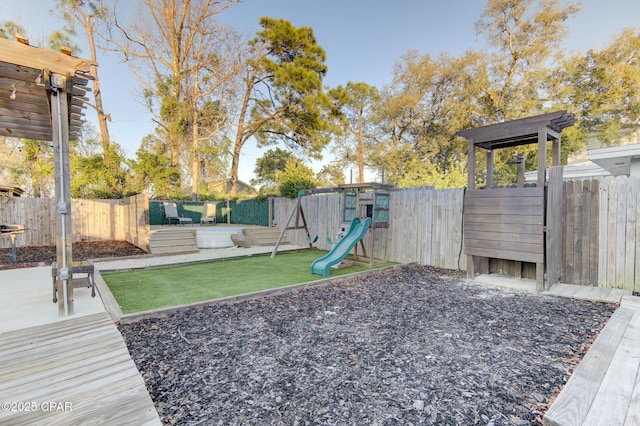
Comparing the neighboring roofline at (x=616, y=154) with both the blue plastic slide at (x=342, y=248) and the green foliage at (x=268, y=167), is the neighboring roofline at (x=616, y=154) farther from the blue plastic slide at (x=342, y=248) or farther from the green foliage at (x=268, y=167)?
the green foliage at (x=268, y=167)

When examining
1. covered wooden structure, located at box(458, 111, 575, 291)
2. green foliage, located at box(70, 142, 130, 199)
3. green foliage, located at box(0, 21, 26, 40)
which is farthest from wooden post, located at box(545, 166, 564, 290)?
green foliage, located at box(0, 21, 26, 40)

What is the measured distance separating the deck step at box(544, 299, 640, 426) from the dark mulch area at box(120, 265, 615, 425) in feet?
0.33

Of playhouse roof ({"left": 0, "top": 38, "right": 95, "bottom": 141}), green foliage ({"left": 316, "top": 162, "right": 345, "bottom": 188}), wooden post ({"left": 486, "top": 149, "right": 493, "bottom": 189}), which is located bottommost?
wooden post ({"left": 486, "top": 149, "right": 493, "bottom": 189})

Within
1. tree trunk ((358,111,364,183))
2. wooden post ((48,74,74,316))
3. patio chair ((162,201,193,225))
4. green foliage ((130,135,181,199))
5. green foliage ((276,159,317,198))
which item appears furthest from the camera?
tree trunk ((358,111,364,183))

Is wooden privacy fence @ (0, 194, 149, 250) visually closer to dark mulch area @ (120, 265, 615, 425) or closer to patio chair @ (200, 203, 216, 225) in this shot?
patio chair @ (200, 203, 216, 225)

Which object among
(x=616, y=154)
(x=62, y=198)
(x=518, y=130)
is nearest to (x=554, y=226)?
(x=518, y=130)

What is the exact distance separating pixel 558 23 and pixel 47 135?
2014 cm

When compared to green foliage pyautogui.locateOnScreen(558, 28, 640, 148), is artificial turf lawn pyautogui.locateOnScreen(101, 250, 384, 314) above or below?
below

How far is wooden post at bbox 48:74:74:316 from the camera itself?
296 centimetres

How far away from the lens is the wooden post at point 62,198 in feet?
9.72

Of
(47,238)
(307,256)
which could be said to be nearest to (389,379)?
(307,256)

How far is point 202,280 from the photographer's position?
497cm

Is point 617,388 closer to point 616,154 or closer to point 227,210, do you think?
point 616,154

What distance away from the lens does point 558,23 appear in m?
14.3
